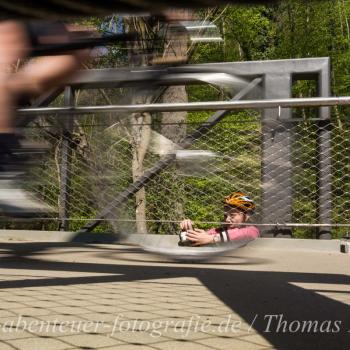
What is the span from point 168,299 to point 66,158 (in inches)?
29.4

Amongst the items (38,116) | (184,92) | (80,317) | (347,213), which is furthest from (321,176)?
(38,116)

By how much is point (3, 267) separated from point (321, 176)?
73.9 inches

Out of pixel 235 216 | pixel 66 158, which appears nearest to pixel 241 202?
pixel 235 216

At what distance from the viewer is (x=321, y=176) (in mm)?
3641

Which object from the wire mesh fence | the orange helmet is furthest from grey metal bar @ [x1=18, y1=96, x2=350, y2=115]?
the orange helmet

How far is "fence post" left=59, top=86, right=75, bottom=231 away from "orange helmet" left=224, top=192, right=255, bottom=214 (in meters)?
0.83

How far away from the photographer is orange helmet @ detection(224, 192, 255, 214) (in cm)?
310

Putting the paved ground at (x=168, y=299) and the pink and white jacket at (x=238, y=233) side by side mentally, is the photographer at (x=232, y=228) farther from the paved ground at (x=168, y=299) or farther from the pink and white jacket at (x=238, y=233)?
the paved ground at (x=168, y=299)

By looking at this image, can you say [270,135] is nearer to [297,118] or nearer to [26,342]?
[297,118]

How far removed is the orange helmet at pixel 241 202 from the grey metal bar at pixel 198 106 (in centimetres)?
53

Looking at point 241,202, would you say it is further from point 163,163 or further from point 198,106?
point 163,163

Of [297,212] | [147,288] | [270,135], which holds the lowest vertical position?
[147,288]

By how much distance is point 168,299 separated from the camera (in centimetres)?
266

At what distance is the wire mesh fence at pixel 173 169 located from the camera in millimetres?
2193
